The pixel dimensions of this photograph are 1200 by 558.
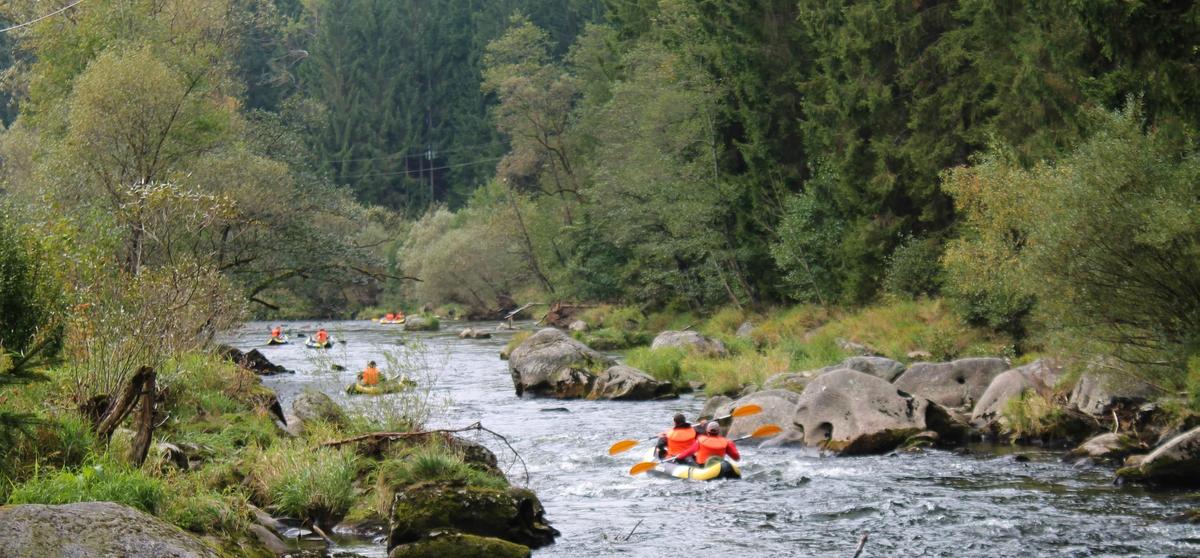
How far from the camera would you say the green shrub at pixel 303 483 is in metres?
12.4

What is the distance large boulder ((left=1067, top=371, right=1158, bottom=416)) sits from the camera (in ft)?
55.8

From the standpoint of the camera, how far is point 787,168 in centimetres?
3769

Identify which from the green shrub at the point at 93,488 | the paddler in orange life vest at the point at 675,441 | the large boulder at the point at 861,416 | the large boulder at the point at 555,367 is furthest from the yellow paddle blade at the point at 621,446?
the green shrub at the point at 93,488

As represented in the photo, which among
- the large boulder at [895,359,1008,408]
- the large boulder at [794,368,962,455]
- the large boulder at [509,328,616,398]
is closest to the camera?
the large boulder at [794,368,962,455]

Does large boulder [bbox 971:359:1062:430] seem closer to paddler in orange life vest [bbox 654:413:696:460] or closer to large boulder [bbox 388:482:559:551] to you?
paddler in orange life vest [bbox 654:413:696:460]

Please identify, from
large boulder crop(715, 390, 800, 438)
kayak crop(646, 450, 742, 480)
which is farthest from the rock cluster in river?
kayak crop(646, 450, 742, 480)

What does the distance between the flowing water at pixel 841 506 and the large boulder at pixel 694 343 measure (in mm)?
10526

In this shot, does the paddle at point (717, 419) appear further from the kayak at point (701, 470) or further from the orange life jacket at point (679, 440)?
the kayak at point (701, 470)

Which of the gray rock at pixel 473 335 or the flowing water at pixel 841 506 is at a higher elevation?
the flowing water at pixel 841 506

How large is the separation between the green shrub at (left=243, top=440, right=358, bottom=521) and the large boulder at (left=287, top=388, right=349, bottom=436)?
2.15 m

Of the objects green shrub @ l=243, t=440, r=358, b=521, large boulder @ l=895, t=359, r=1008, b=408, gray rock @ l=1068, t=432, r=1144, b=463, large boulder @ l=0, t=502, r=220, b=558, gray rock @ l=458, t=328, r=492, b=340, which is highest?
large boulder @ l=0, t=502, r=220, b=558

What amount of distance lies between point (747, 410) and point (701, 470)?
12.4 feet

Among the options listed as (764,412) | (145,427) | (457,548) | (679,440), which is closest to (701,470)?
(679,440)

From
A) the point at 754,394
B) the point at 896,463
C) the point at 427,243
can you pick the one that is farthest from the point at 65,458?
the point at 427,243
